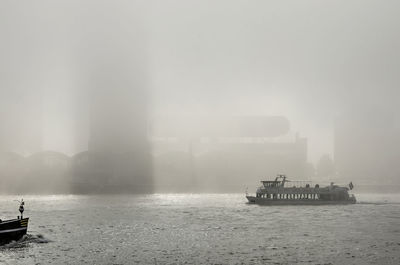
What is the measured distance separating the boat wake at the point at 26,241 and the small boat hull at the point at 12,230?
850 mm

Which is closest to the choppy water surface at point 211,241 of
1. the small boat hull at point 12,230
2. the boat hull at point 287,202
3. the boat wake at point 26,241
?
the boat wake at point 26,241

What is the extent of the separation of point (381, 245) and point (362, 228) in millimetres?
26627

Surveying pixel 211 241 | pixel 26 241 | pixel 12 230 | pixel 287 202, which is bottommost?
pixel 211 241

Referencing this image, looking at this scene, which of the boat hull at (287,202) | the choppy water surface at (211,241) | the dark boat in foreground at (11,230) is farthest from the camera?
the boat hull at (287,202)

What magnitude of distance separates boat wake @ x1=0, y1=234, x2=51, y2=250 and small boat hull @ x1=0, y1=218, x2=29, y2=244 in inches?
33.5

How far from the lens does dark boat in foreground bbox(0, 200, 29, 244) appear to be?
80.9 metres

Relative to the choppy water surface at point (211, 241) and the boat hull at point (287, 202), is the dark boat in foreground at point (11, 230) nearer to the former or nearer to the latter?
the choppy water surface at point (211, 241)

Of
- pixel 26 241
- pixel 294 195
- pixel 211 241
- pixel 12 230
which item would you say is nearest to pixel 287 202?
pixel 294 195

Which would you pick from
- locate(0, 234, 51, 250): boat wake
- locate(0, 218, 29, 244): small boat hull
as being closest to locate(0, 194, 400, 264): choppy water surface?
locate(0, 234, 51, 250): boat wake

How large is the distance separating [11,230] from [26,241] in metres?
5.29

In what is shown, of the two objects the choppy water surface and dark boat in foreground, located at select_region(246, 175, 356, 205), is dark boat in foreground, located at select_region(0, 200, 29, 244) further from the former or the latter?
dark boat in foreground, located at select_region(246, 175, 356, 205)

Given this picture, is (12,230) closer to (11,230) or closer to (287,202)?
(11,230)

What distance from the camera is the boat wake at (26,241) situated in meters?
81.0

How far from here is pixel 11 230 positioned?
8219cm
